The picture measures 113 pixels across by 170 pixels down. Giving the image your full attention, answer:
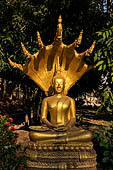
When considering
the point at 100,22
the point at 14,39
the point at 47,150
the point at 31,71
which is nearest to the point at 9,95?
the point at 14,39

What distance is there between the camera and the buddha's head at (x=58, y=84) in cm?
389

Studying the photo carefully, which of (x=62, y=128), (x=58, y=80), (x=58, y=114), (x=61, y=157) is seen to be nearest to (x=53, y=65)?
(x=58, y=80)

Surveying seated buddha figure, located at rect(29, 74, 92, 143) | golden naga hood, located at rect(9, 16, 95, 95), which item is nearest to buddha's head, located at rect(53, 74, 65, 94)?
seated buddha figure, located at rect(29, 74, 92, 143)

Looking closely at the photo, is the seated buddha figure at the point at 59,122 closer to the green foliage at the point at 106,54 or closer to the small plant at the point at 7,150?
the small plant at the point at 7,150

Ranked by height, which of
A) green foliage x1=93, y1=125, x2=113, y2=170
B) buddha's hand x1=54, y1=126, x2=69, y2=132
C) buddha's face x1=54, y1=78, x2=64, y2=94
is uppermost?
buddha's face x1=54, y1=78, x2=64, y2=94

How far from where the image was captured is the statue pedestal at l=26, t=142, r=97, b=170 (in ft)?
10.5

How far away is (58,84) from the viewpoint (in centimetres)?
389

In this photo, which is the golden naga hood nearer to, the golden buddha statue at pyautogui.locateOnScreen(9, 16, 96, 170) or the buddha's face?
the golden buddha statue at pyautogui.locateOnScreen(9, 16, 96, 170)

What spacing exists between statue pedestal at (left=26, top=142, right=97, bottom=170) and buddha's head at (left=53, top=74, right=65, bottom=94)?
3.49ft

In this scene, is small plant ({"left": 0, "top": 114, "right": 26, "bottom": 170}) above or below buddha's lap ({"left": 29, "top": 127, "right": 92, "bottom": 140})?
below

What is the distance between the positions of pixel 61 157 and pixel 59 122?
725 mm

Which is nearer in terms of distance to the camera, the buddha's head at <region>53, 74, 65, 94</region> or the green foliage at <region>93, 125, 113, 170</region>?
the buddha's head at <region>53, 74, 65, 94</region>

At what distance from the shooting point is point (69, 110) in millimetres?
3920

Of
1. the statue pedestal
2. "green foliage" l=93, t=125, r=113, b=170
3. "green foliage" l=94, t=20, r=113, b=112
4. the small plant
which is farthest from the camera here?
"green foliage" l=94, t=20, r=113, b=112
